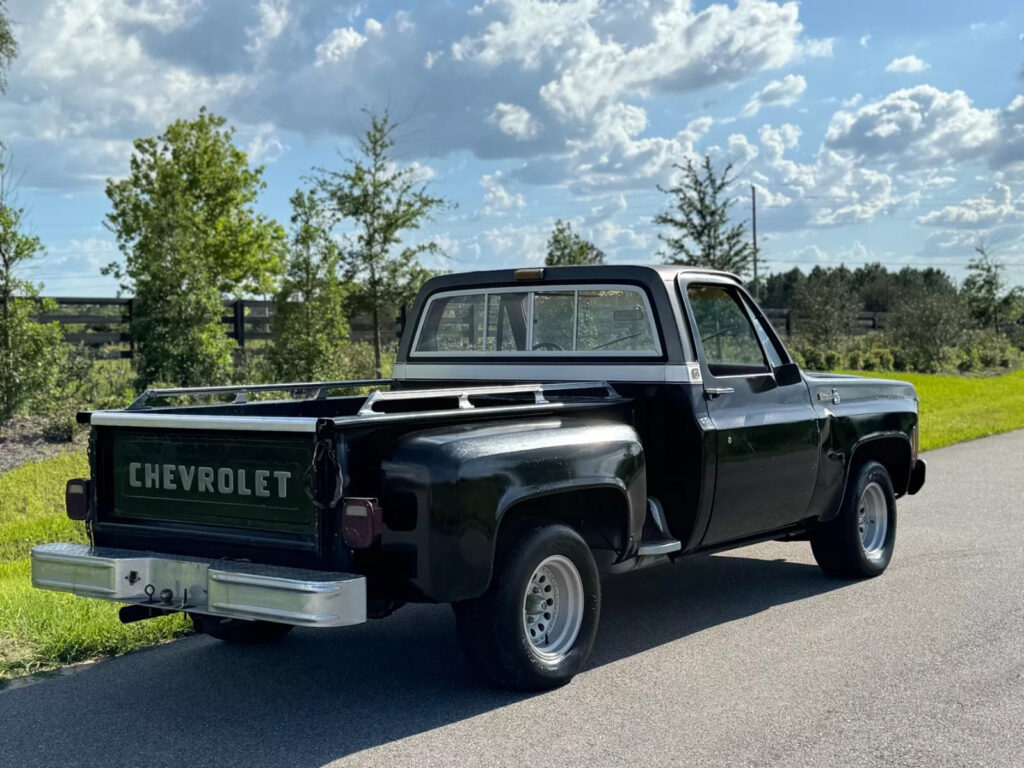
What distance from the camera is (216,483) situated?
16.4ft

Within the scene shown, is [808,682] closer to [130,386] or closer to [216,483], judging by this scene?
[216,483]

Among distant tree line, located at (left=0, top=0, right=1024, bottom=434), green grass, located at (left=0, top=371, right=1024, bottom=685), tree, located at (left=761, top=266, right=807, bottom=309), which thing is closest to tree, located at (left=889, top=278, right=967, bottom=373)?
distant tree line, located at (left=0, top=0, right=1024, bottom=434)

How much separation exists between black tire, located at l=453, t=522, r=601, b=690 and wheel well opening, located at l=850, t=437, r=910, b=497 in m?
2.98

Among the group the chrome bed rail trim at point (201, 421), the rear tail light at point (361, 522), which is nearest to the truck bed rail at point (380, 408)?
the chrome bed rail trim at point (201, 421)

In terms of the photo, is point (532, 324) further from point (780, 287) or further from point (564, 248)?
point (780, 287)

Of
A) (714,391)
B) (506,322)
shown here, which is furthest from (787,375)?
(506,322)

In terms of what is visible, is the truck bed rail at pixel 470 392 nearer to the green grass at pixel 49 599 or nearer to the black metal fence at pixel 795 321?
the green grass at pixel 49 599

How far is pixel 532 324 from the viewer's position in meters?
6.70

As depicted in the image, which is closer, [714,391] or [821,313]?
[714,391]

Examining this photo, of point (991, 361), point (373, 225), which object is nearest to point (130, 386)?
point (373, 225)

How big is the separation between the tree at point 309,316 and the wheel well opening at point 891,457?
366 inches

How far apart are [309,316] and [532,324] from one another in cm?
962

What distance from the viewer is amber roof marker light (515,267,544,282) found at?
658cm

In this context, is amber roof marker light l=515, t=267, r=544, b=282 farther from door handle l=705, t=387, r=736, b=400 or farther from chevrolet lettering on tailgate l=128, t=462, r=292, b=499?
chevrolet lettering on tailgate l=128, t=462, r=292, b=499
